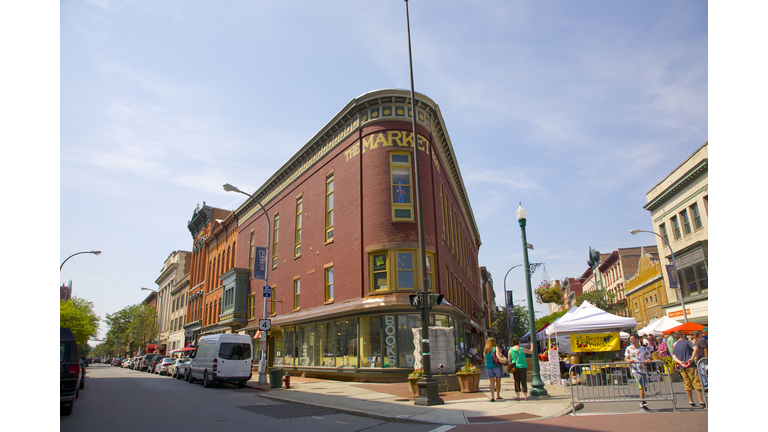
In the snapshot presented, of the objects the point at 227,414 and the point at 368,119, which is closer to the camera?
the point at 227,414

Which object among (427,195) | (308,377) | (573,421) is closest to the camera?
(573,421)

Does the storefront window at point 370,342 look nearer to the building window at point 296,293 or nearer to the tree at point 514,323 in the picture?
the building window at point 296,293

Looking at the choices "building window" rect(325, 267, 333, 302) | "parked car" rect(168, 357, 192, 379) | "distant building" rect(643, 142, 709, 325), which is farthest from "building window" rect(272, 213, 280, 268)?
"distant building" rect(643, 142, 709, 325)

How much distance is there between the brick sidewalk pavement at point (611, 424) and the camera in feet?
26.6

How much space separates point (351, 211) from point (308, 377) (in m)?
9.83

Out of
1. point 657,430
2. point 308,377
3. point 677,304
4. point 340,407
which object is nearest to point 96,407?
point 340,407

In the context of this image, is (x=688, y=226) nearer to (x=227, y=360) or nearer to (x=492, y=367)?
(x=492, y=367)

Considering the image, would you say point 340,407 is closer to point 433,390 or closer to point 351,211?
point 433,390

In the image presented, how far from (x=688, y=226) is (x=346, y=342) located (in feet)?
95.4

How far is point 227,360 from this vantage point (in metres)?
21.0

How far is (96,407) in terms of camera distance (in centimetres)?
1342

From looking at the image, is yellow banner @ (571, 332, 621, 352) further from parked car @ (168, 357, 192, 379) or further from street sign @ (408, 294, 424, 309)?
parked car @ (168, 357, 192, 379)

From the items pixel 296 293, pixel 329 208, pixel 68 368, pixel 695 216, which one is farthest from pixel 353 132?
pixel 695 216

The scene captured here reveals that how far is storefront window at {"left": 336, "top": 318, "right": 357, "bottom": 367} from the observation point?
21797mm
